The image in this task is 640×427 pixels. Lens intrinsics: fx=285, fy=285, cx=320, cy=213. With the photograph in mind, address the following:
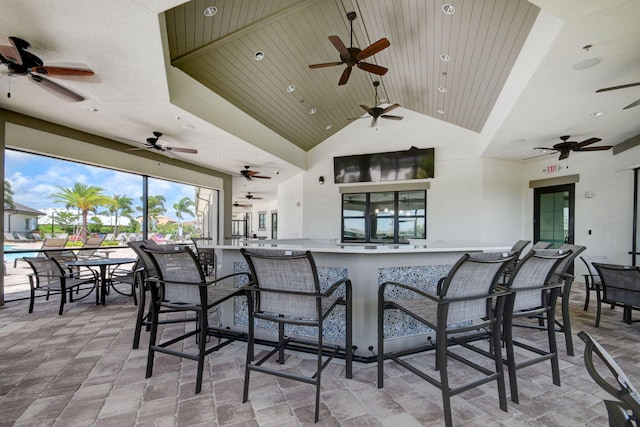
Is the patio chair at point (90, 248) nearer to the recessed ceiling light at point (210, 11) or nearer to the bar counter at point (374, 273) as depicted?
the bar counter at point (374, 273)

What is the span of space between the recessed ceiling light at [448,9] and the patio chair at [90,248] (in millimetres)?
7631

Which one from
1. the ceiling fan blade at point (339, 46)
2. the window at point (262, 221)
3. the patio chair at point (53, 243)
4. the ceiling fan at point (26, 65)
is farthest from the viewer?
the window at point (262, 221)

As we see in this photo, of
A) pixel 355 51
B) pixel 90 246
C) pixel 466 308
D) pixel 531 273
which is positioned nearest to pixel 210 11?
pixel 355 51

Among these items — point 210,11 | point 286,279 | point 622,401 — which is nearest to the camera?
point 622,401

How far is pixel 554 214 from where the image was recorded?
6902mm

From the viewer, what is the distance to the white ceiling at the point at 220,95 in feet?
7.78

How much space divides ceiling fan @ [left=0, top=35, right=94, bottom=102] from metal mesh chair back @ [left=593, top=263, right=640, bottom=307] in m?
5.86

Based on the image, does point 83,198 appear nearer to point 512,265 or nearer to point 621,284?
point 512,265

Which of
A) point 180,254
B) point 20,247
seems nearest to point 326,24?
point 180,254

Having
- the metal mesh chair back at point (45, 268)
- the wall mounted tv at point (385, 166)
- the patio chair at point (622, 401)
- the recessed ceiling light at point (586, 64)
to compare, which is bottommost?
the metal mesh chair back at point (45, 268)

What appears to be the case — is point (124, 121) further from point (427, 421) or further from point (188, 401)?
point (427, 421)

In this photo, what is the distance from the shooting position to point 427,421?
5.70ft

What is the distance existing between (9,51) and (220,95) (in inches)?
104

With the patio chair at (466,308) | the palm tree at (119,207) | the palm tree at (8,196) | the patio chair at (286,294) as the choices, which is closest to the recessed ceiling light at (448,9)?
the patio chair at (466,308)
